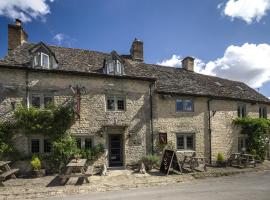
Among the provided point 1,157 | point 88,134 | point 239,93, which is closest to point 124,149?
point 88,134

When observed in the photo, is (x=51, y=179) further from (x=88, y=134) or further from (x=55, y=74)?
(x=55, y=74)

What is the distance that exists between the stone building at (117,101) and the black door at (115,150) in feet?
0.23

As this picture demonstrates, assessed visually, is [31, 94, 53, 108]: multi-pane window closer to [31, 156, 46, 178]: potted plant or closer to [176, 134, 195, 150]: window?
[31, 156, 46, 178]: potted plant

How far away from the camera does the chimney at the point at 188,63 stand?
899 inches

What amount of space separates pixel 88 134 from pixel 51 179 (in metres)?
3.59

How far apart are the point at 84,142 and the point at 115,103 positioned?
3346 mm

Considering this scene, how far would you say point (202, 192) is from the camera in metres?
9.69

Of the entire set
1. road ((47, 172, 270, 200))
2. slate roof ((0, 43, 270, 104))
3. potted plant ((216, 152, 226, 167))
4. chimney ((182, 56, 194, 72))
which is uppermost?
chimney ((182, 56, 194, 72))

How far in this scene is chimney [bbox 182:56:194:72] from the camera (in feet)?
74.9

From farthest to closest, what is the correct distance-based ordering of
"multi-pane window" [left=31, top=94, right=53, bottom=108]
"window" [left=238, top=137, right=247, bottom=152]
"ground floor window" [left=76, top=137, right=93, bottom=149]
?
"window" [left=238, top=137, right=247, bottom=152], "ground floor window" [left=76, top=137, right=93, bottom=149], "multi-pane window" [left=31, top=94, right=53, bottom=108]

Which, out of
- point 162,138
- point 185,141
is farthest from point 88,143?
point 185,141

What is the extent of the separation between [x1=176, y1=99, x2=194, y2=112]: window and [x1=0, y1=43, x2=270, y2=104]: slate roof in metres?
0.63

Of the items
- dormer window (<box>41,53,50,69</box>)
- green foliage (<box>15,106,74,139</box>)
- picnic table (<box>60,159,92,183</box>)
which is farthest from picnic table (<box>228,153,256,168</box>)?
dormer window (<box>41,53,50,69</box>)

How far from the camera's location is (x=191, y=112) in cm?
1748
